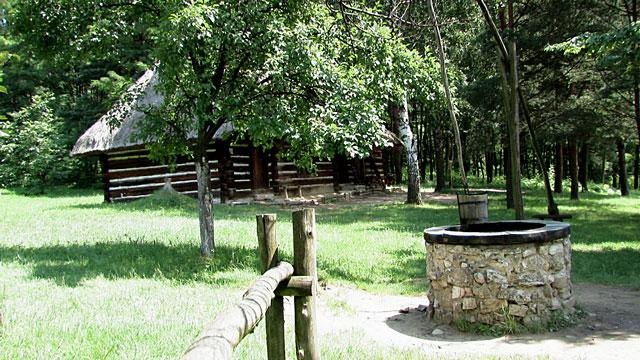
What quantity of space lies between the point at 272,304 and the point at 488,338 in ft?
10.7

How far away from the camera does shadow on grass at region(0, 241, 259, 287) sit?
7195mm

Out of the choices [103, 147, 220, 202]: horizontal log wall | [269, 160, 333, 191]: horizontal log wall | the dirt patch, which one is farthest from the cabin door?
the dirt patch

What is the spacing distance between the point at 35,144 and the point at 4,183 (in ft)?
10.4

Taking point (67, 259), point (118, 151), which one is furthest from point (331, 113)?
point (118, 151)

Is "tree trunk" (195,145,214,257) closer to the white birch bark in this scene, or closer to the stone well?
the stone well

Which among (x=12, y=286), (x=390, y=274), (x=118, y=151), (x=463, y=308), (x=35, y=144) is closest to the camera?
(x=463, y=308)

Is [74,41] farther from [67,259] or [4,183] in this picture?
[4,183]

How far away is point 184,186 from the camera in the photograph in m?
19.7

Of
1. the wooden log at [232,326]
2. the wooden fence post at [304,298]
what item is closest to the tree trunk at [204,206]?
the wooden fence post at [304,298]

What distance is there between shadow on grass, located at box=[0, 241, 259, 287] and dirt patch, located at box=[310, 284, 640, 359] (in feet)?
5.85

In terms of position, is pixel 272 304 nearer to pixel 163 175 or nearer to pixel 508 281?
pixel 508 281

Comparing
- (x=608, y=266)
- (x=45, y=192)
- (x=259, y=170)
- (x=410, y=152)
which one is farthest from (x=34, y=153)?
(x=608, y=266)

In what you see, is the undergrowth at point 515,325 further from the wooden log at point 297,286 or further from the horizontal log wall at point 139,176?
the horizontal log wall at point 139,176

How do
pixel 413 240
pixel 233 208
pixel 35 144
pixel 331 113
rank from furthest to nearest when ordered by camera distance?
pixel 35 144 → pixel 233 208 → pixel 413 240 → pixel 331 113
